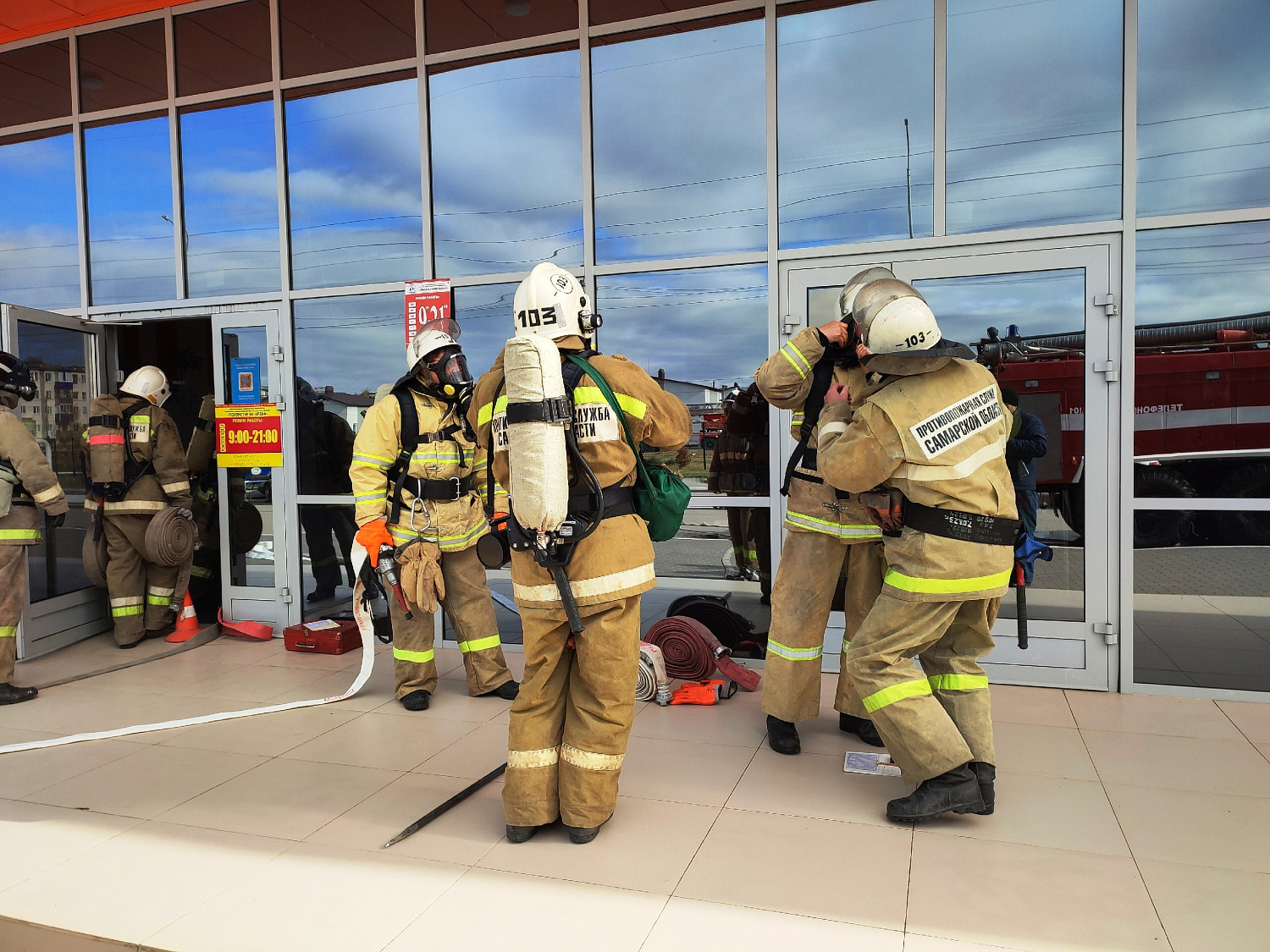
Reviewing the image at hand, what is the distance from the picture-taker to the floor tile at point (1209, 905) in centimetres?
239

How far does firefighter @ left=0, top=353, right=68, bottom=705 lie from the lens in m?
4.90

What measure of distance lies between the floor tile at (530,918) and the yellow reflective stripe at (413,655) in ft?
6.48

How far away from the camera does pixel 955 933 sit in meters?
2.44

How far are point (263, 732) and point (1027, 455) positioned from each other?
4.31 m

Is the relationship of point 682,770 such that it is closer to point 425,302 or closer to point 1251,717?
point 1251,717

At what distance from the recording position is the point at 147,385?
6250 millimetres

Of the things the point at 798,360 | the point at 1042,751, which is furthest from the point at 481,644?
the point at 1042,751

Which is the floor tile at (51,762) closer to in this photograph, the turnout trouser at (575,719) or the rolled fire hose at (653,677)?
the turnout trouser at (575,719)

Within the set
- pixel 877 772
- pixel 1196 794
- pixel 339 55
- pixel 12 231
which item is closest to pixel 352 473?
pixel 877 772

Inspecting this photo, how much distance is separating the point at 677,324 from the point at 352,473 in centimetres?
217

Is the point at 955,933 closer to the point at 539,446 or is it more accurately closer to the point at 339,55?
the point at 539,446

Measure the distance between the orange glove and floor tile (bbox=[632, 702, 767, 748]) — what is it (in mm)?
1567

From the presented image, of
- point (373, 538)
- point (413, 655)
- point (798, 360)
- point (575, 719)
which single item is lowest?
point (413, 655)

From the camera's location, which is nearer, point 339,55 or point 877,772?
point 877,772
